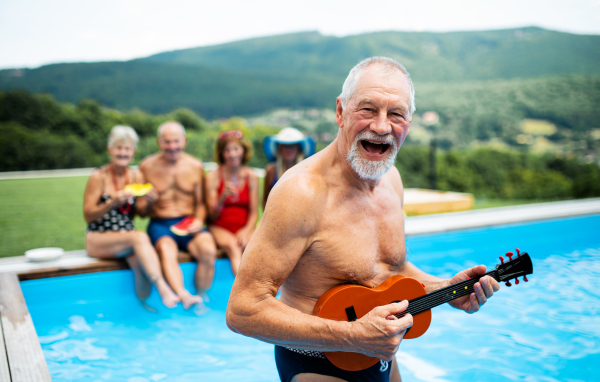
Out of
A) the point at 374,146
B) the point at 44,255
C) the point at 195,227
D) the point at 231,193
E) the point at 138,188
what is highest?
the point at 374,146

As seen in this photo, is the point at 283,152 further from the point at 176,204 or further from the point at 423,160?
the point at 423,160

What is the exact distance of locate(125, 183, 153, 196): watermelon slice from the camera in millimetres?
4102

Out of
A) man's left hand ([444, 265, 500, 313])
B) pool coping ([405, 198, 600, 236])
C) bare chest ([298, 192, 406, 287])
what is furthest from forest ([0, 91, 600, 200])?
bare chest ([298, 192, 406, 287])

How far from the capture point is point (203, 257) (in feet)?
13.9

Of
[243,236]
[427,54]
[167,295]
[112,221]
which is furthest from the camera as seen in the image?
[427,54]

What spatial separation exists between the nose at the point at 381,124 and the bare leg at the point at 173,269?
9.57 ft

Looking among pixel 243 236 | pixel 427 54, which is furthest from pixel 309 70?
pixel 243 236

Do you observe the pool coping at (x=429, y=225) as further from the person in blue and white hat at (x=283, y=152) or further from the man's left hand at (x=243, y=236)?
the person in blue and white hat at (x=283, y=152)

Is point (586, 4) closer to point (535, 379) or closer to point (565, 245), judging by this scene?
point (565, 245)

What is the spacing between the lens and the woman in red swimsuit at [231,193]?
4.57 m

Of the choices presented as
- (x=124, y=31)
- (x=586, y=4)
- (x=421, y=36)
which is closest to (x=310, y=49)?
(x=421, y=36)

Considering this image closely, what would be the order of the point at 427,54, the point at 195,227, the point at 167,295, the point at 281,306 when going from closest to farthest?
the point at 281,306
the point at 167,295
the point at 195,227
the point at 427,54

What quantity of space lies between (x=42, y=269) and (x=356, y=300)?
350cm

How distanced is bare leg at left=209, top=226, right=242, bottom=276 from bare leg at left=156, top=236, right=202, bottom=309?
0.43 m
